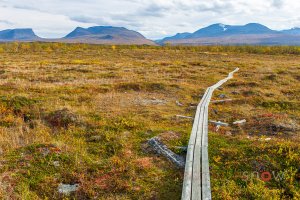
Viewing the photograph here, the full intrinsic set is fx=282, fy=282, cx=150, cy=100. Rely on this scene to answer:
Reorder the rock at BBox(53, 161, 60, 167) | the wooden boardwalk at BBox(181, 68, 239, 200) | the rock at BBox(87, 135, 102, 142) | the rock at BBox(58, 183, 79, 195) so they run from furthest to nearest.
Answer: the rock at BBox(87, 135, 102, 142) → the rock at BBox(53, 161, 60, 167) → the rock at BBox(58, 183, 79, 195) → the wooden boardwalk at BBox(181, 68, 239, 200)

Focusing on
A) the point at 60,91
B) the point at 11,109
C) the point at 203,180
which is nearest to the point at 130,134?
the point at 203,180

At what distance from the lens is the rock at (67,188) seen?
8616mm

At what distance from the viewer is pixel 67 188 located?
881 cm

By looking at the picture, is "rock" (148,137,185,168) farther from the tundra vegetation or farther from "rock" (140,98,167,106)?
"rock" (140,98,167,106)

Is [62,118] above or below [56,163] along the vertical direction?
above

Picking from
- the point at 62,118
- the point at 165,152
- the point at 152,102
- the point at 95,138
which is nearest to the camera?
the point at 165,152

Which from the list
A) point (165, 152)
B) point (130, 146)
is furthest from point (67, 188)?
point (165, 152)

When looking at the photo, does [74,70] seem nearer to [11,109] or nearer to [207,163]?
[11,109]

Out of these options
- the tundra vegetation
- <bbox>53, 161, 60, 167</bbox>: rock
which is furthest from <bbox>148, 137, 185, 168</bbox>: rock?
<bbox>53, 161, 60, 167</bbox>: rock

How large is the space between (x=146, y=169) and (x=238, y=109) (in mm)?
10551

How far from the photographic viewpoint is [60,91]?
23.0 m

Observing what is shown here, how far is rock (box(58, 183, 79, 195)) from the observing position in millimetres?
8616

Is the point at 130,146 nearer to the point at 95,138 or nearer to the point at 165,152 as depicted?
the point at 165,152

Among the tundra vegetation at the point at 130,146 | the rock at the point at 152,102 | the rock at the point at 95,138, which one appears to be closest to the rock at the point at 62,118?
the tundra vegetation at the point at 130,146
